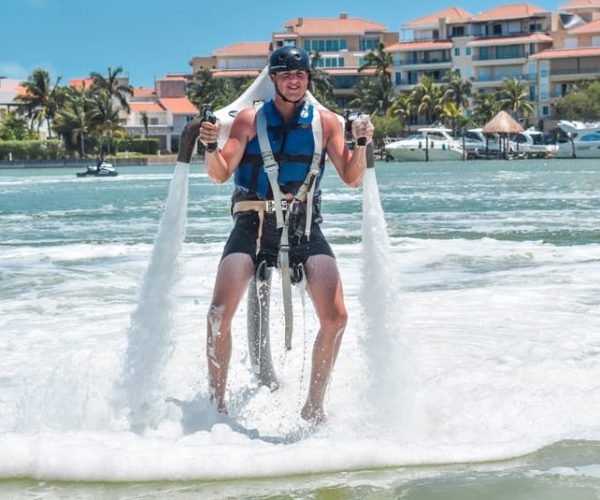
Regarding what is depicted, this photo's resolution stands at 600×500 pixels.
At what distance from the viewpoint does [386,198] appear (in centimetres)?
3959

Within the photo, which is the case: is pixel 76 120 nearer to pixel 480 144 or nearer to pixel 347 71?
pixel 347 71

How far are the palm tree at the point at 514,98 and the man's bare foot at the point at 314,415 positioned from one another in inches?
4511

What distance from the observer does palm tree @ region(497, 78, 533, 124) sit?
385ft

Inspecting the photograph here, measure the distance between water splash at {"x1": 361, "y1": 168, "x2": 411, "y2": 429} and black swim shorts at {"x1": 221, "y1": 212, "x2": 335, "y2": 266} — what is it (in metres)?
0.40

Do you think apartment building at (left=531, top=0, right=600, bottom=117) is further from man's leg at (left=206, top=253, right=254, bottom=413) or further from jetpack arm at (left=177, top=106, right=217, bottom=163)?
man's leg at (left=206, top=253, right=254, bottom=413)

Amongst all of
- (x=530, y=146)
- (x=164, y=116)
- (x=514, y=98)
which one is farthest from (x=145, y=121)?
(x=530, y=146)

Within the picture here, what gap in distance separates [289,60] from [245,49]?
149378mm

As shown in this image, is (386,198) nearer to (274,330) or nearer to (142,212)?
(142,212)

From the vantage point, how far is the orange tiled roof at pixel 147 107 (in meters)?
140

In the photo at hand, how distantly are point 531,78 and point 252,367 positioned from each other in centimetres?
12228

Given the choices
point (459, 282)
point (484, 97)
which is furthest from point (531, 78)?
point (459, 282)

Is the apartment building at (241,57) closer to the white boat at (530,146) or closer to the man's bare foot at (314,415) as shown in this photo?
the white boat at (530,146)

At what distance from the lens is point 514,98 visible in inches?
4628

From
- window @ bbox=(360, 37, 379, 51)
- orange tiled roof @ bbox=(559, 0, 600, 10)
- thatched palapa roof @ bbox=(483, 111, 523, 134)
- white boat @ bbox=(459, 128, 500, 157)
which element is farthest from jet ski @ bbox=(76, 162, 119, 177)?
orange tiled roof @ bbox=(559, 0, 600, 10)
